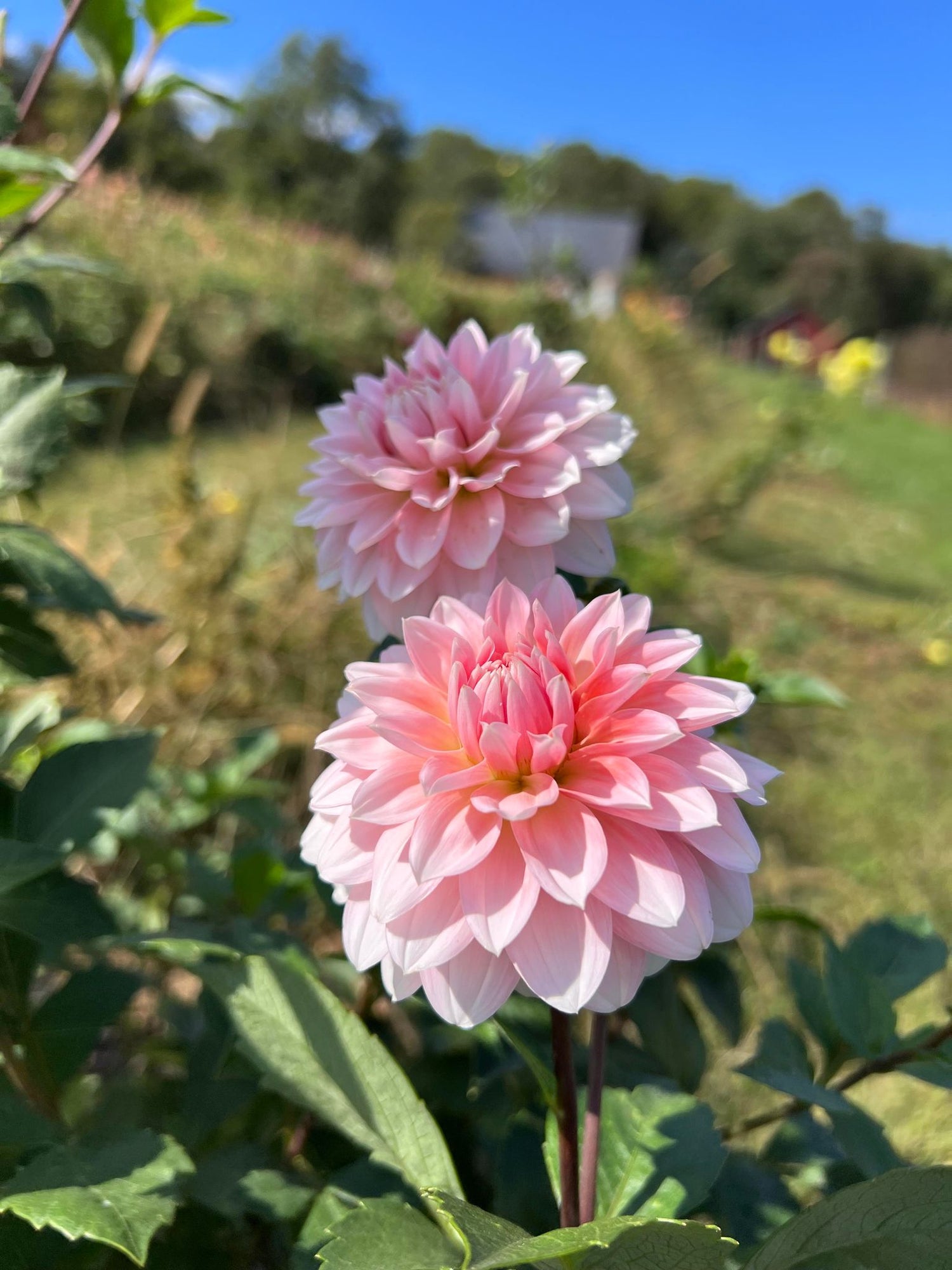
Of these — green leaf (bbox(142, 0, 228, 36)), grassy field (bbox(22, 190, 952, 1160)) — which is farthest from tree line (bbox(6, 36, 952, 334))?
green leaf (bbox(142, 0, 228, 36))

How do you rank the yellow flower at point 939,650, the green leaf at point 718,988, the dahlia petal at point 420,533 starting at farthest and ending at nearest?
the yellow flower at point 939,650, the green leaf at point 718,988, the dahlia petal at point 420,533

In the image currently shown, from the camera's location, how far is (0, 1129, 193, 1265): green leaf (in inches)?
17.3

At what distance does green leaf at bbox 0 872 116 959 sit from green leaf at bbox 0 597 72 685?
7.7 inches

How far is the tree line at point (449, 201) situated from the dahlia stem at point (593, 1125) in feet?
31.9

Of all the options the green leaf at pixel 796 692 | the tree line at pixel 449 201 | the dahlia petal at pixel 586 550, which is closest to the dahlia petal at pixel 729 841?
the dahlia petal at pixel 586 550

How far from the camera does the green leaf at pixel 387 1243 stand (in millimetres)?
441

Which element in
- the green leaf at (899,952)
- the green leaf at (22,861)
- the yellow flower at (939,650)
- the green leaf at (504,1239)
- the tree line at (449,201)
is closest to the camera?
the green leaf at (504,1239)

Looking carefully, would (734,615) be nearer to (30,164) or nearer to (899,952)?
(899,952)

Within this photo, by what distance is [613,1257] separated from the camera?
0.43 metres

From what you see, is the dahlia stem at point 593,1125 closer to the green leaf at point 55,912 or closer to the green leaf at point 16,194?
the green leaf at point 55,912

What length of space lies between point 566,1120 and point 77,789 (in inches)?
18.4

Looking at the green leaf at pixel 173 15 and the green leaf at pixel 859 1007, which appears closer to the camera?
the green leaf at pixel 859 1007

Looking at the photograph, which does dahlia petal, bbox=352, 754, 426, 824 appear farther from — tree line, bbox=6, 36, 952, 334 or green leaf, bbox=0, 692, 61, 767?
tree line, bbox=6, 36, 952, 334

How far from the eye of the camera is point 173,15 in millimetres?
795
